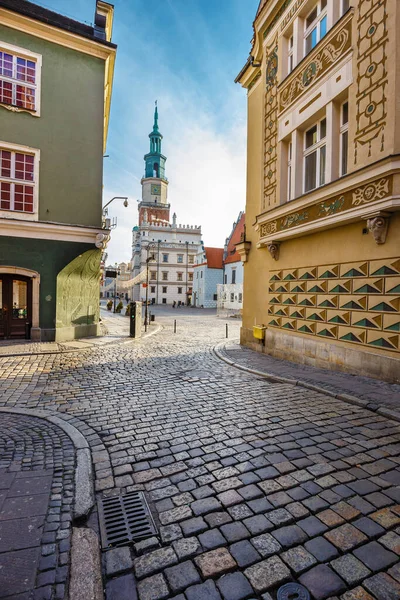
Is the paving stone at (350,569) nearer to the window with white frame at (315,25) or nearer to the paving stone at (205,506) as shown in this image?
the paving stone at (205,506)

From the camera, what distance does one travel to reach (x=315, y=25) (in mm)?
10133

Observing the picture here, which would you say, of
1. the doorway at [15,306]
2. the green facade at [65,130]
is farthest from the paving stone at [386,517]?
the green facade at [65,130]

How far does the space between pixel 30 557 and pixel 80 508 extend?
2.00 ft

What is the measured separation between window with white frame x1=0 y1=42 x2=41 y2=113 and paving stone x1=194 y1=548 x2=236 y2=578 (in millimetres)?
16597

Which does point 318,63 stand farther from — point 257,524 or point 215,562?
point 215,562

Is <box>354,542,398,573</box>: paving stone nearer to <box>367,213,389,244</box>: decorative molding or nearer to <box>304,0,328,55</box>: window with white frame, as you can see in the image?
<box>367,213,389,244</box>: decorative molding

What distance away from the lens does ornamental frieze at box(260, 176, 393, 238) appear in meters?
7.14

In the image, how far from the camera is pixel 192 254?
234 feet

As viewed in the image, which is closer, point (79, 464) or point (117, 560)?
point (117, 560)

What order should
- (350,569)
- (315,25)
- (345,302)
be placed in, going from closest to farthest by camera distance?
(350,569), (345,302), (315,25)

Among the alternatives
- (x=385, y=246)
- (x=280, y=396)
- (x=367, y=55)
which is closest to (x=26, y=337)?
(x=280, y=396)

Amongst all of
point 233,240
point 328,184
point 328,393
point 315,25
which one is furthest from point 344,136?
point 233,240

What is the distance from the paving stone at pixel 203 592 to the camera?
227 cm

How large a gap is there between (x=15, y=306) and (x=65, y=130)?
812 centimetres
